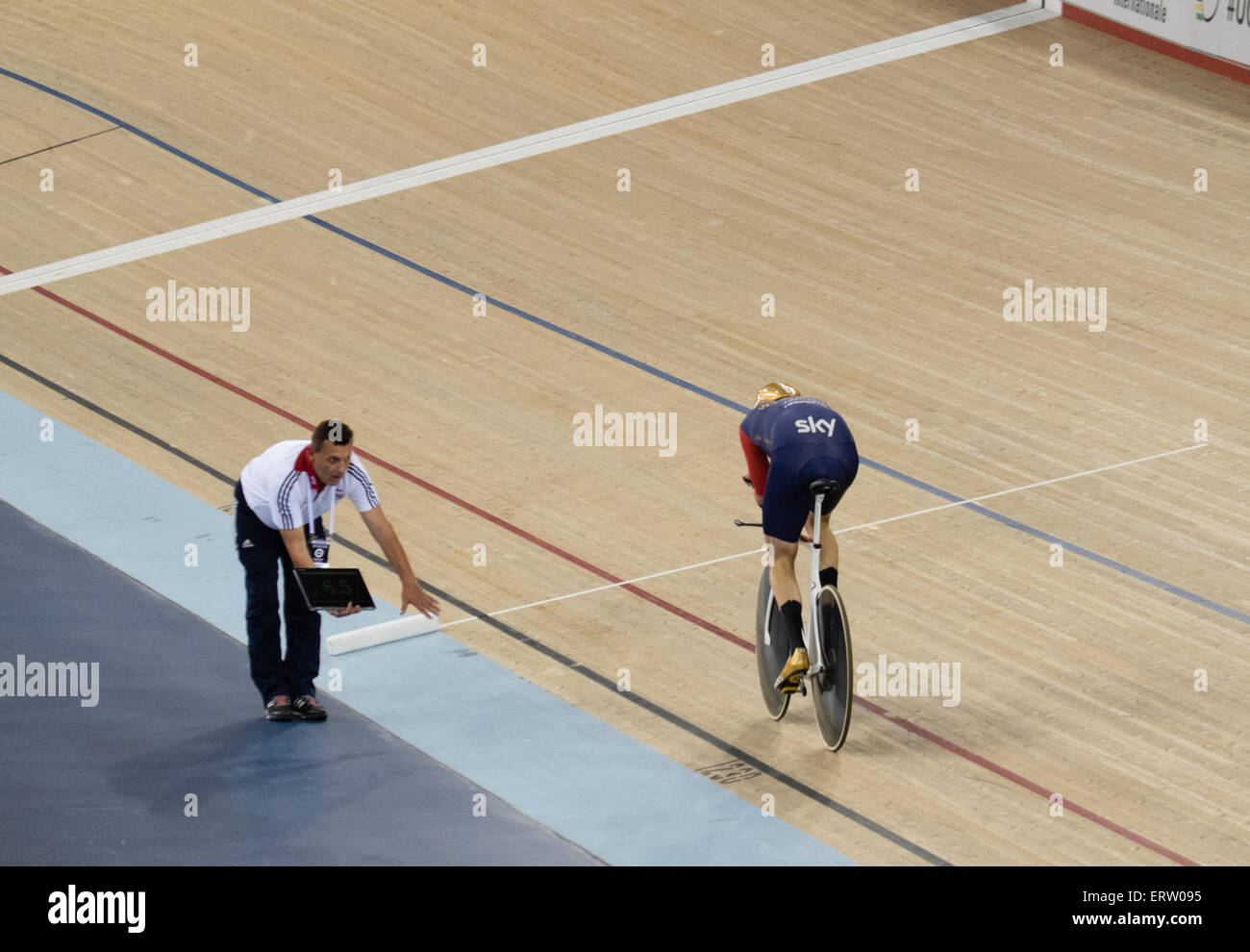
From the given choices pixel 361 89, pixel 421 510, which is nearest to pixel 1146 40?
pixel 361 89

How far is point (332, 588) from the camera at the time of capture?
7.04 metres

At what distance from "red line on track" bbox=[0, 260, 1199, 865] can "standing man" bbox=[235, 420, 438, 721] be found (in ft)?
4.80

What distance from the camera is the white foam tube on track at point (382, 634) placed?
8.20 metres

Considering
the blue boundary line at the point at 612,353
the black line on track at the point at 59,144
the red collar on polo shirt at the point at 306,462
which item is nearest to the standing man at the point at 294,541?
the red collar on polo shirt at the point at 306,462

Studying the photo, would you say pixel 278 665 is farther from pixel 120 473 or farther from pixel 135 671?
pixel 120 473

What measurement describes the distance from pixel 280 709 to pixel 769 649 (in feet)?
6.20

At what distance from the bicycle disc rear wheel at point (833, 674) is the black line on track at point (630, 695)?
0.83 ft

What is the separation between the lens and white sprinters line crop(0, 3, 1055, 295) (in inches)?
472

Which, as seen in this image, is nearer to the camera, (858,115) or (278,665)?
(278,665)

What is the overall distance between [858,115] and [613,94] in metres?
1.74
